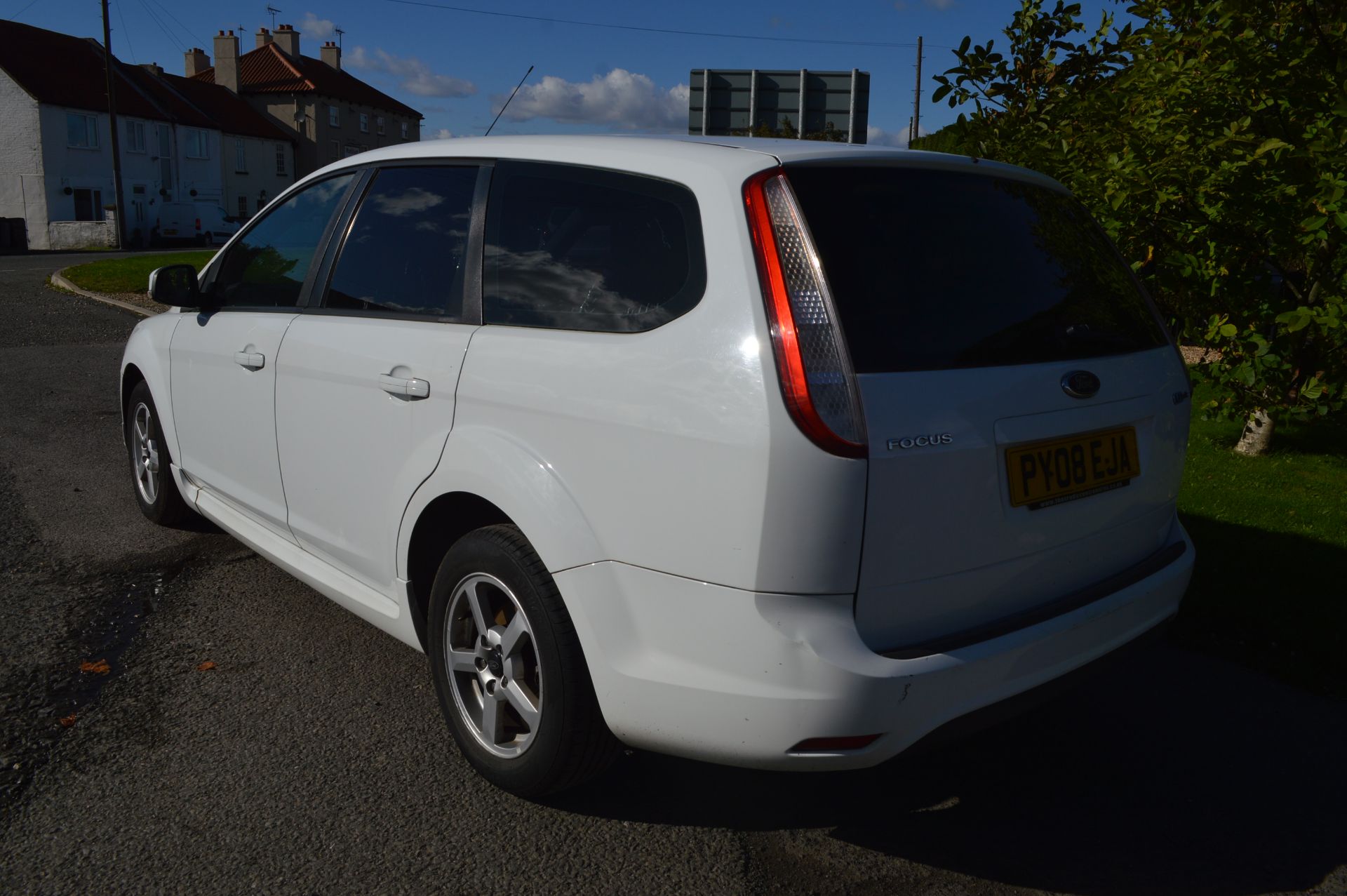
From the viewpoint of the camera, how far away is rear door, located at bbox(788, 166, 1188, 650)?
7.93 ft

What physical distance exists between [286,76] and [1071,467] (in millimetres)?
73018

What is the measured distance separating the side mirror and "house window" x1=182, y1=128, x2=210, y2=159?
190 ft

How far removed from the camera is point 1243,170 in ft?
19.4

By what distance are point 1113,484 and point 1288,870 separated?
1.09 m

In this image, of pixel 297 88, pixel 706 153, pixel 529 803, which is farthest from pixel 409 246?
pixel 297 88

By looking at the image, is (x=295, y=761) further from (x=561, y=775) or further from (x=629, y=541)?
(x=629, y=541)

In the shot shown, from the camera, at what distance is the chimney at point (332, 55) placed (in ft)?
237

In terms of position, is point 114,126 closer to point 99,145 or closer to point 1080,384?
point 99,145

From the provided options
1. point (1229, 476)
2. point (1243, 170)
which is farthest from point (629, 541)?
point (1229, 476)

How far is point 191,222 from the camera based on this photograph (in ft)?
158

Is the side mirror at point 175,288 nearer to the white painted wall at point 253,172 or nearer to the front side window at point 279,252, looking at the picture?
the front side window at point 279,252

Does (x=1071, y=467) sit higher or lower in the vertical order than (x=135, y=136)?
lower

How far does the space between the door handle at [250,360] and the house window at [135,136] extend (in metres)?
54.4

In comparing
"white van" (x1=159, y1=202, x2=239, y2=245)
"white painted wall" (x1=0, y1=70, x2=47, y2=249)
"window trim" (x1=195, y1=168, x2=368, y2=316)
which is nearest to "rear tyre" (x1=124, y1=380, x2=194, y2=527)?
"window trim" (x1=195, y1=168, x2=368, y2=316)
